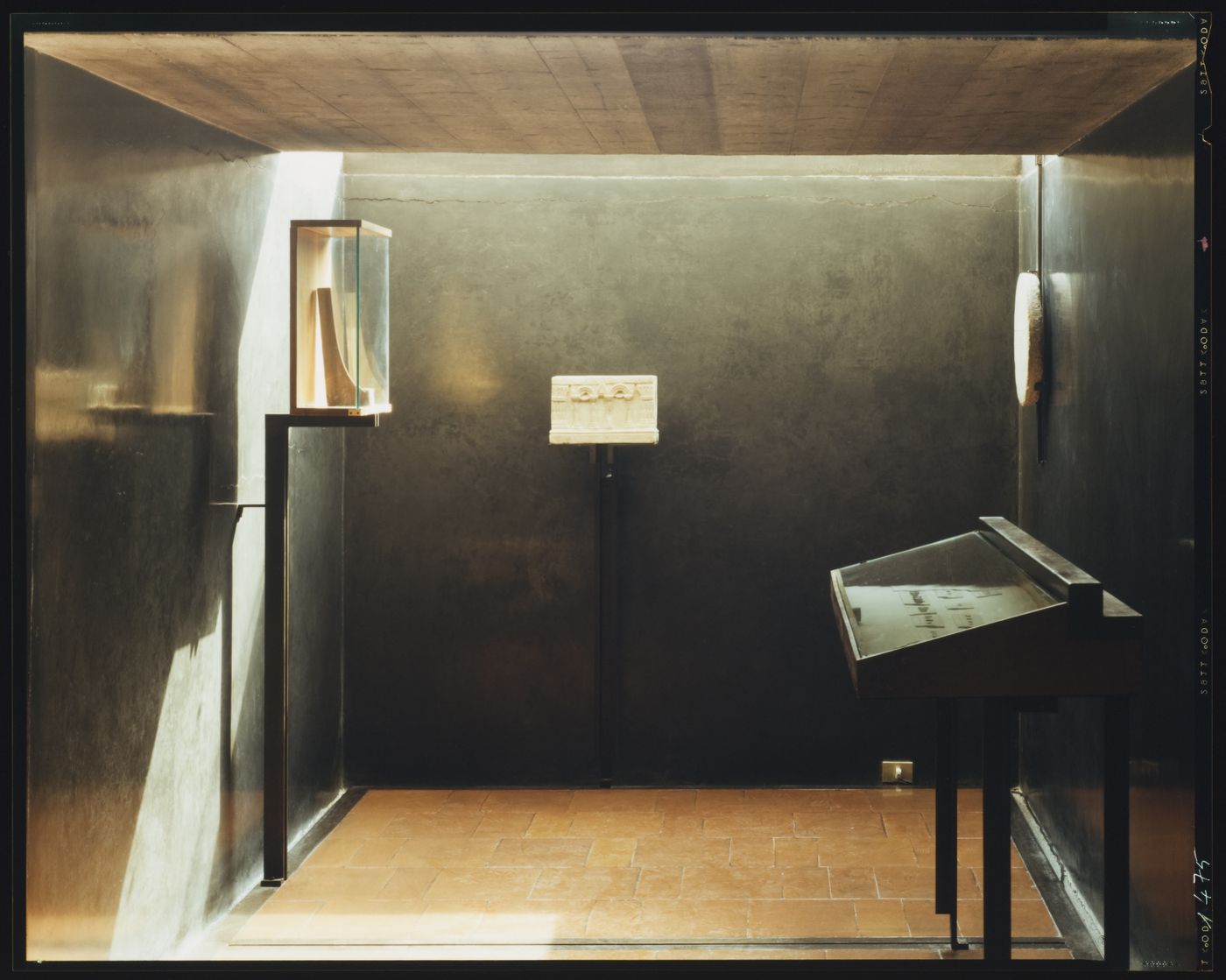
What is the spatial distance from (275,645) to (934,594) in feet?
8.21

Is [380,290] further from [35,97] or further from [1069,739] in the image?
[1069,739]

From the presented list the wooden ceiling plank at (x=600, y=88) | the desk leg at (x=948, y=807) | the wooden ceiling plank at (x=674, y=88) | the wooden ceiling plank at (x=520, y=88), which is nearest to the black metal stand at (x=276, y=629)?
the wooden ceiling plank at (x=520, y=88)

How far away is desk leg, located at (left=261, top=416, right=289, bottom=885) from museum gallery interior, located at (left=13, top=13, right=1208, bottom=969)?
0.02 meters

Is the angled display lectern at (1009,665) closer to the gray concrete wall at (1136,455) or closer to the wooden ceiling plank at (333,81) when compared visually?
the gray concrete wall at (1136,455)

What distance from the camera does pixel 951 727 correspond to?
4602 millimetres

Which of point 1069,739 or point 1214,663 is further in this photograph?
point 1069,739

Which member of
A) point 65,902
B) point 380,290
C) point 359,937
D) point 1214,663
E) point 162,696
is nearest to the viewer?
point 1214,663

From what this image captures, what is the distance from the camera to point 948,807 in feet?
15.4

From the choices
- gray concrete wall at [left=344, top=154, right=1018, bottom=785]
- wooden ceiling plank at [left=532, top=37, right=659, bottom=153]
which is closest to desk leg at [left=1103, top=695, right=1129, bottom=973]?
wooden ceiling plank at [left=532, top=37, right=659, bottom=153]

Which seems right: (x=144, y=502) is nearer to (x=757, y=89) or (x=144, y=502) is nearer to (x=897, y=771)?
(x=757, y=89)

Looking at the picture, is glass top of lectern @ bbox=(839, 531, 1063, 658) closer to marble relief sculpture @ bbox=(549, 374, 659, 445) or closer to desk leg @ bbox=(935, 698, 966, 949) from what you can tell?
desk leg @ bbox=(935, 698, 966, 949)

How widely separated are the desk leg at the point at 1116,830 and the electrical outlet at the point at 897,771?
3.07m

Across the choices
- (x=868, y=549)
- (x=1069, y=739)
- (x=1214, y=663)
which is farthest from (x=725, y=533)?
(x=1214, y=663)

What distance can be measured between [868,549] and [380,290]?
8.86 feet
